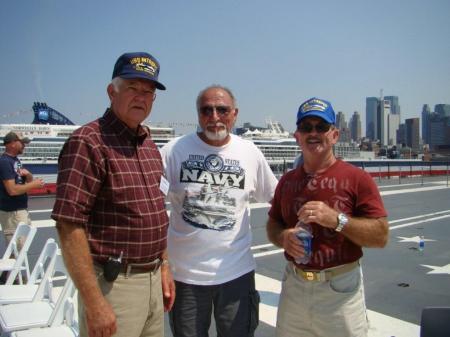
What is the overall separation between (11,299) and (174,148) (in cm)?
210

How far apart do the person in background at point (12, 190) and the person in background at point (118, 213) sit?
146 inches

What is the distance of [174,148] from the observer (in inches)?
99.1

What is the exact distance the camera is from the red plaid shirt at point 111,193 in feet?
5.54

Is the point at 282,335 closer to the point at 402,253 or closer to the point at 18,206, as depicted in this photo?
the point at 18,206

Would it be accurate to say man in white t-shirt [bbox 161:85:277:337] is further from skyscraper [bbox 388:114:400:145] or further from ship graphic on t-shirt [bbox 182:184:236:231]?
skyscraper [bbox 388:114:400:145]

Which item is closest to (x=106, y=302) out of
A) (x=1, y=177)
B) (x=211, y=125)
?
(x=211, y=125)

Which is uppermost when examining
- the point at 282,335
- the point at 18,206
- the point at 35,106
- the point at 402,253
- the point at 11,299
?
the point at 35,106

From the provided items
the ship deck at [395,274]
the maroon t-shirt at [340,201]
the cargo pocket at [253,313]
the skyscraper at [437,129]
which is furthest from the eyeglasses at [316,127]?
the skyscraper at [437,129]

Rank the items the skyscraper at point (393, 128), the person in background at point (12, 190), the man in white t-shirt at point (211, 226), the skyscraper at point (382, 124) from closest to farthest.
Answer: the man in white t-shirt at point (211, 226), the person in background at point (12, 190), the skyscraper at point (393, 128), the skyscraper at point (382, 124)

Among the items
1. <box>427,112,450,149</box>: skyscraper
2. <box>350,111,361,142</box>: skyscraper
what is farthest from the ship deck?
<box>350,111,361,142</box>: skyscraper

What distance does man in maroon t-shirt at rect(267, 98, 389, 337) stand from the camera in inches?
75.5

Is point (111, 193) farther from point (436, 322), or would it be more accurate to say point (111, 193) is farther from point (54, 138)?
point (54, 138)

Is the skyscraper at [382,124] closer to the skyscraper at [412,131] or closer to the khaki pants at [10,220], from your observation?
the skyscraper at [412,131]

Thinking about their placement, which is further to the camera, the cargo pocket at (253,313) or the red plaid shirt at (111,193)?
the cargo pocket at (253,313)
